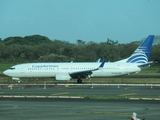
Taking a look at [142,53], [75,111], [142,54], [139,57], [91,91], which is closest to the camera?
[75,111]

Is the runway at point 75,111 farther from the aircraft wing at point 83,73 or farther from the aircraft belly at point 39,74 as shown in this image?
the aircraft belly at point 39,74

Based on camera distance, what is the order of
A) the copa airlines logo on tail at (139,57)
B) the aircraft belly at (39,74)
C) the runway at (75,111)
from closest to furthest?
the runway at (75,111) < the aircraft belly at (39,74) < the copa airlines logo on tail at (139,57)

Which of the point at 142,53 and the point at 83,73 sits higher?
the point at 142,53

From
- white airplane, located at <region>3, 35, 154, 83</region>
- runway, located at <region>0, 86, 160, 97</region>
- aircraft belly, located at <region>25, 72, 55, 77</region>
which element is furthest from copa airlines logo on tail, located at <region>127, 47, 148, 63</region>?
runway, located at <region>0, 86, 160, 97</region>

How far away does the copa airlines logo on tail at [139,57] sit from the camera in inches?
2254

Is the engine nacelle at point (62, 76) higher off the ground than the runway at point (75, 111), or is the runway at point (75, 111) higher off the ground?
the engine nacelle at point (62, 76)

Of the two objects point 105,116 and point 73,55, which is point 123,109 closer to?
point 105,116

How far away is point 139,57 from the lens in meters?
57.6

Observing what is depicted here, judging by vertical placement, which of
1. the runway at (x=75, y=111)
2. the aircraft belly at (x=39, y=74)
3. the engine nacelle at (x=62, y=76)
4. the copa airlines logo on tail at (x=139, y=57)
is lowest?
the runway at (x=75, y=111)

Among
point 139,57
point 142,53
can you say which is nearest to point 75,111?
point 139,57

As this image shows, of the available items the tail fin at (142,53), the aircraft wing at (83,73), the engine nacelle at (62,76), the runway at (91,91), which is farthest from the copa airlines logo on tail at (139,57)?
the runway at (91,91)

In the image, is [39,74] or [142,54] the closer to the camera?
[39,74]

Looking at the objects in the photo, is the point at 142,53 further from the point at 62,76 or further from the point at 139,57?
the point at 62,76

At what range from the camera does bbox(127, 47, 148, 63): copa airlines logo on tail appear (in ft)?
188
